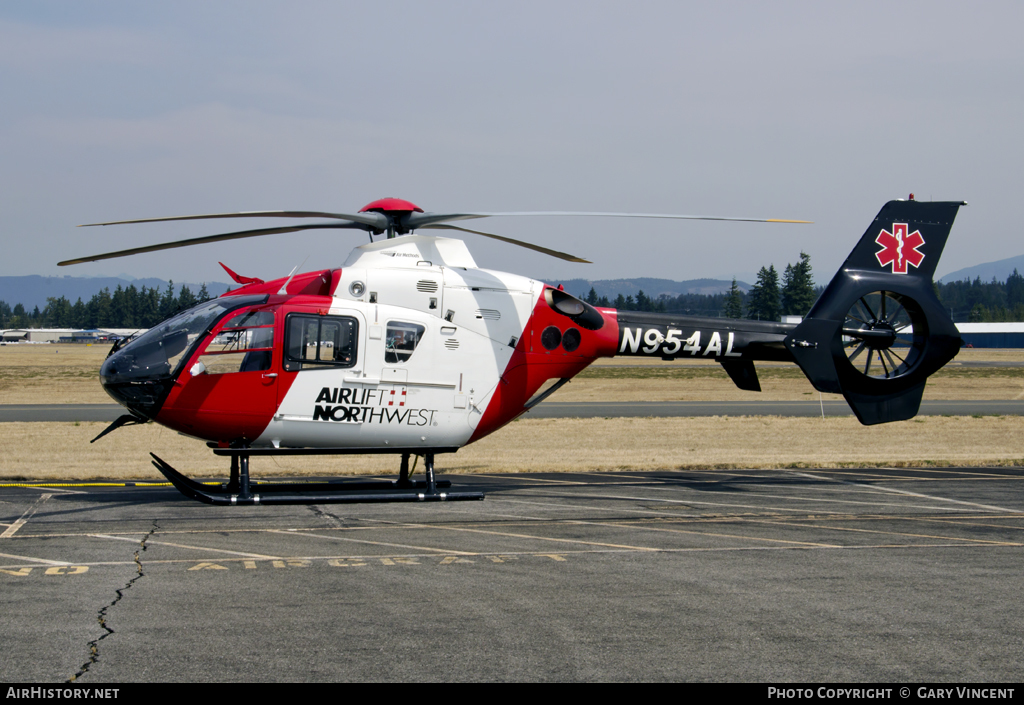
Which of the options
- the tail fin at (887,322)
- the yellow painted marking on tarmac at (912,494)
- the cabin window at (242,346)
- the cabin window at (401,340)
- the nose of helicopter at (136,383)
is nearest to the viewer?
the nose of helicopter at (136,383)

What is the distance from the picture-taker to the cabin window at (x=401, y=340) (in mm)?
14547

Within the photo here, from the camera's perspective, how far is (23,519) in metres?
12.8

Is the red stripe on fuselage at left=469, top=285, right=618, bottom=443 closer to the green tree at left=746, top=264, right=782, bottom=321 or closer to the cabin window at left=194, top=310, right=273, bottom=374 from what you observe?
the cabin window at left=194, top=310, right=273, bottom=374

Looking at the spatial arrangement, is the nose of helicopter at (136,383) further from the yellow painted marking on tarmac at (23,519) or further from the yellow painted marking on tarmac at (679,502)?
the yellow painted marking on tarmac at (679,502)

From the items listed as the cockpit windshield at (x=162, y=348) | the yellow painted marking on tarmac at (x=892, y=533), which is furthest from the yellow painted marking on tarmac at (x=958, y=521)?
the cockpit windshield at (x=162, y=348)

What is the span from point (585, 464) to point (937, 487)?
732 centimetres

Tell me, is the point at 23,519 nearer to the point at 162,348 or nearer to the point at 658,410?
the point at 162,348

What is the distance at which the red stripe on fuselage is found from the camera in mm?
15562

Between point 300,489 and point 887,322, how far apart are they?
37.6 ft

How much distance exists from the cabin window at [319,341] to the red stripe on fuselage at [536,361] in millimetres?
2662

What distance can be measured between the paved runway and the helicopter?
15.1 meters

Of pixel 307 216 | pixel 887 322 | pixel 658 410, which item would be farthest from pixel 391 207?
pixel 658 410
